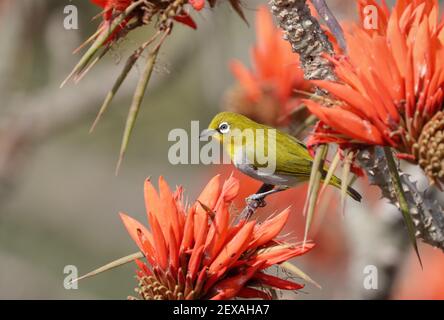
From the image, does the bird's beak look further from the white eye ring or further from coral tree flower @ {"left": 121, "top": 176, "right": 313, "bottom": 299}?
coral tree flower @ {"left": 121, "top": 176, "right": 313, "bottom": 299}

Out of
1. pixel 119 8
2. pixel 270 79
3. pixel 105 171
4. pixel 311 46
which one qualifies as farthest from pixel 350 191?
pixel 105 171

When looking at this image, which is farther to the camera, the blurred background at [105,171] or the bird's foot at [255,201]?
the blurred background at [105,171]

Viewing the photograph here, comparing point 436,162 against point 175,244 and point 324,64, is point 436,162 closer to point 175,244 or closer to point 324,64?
point 324,64

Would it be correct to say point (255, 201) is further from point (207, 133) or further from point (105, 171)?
point (105, 171)

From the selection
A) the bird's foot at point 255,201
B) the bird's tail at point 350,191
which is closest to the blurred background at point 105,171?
the bird's tail at point 350,191

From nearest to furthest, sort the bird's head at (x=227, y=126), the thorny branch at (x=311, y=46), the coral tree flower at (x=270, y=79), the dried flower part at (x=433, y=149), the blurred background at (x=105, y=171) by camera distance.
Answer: the dried flower part at (x=433, y=149) → the thorny branch at (x=311, y=46) → the bird's head at (x=227, y=126) → the coral tree flower at (x=270, y=79) → the blurred background at (x=105, y=171)

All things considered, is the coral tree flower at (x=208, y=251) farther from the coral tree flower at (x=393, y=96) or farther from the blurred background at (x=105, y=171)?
the blurred background at (x=105, y=171)

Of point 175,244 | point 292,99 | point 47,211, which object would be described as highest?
point 292,99
